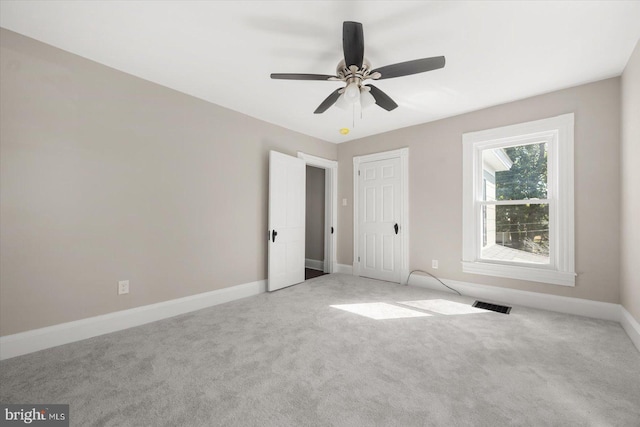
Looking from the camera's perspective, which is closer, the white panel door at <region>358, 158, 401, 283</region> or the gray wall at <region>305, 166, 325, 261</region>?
the white panel door at <region>358, 158, 401, 283</region>

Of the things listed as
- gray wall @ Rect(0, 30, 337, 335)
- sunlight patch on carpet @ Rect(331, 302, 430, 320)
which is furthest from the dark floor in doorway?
sunlight patch on carpet @ Rect(331, 302, 430, 320)

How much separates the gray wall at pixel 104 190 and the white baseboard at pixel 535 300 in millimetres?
3113

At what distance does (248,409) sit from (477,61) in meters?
3.41

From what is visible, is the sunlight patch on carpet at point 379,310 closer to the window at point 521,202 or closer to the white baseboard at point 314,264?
the window at point 521,202

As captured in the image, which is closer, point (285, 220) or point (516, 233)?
point (516, 233)

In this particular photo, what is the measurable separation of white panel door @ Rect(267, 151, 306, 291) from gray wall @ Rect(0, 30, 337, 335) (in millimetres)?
476

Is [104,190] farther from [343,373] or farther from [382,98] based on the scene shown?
[382,98]

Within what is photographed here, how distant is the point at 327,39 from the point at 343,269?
3.93 meters

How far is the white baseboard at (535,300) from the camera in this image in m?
2.86

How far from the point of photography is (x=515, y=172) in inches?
138

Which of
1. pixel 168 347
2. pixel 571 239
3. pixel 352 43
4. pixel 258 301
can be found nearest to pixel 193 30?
Answer: pixel 352 43

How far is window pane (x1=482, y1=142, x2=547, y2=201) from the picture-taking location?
11.0ft

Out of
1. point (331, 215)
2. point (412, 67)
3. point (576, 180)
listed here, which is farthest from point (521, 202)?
point (331, 215)

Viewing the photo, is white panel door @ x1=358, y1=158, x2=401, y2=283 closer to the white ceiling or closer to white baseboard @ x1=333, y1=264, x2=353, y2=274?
white baseboard @ x1=333, y1=264, x2=353, y2=274
